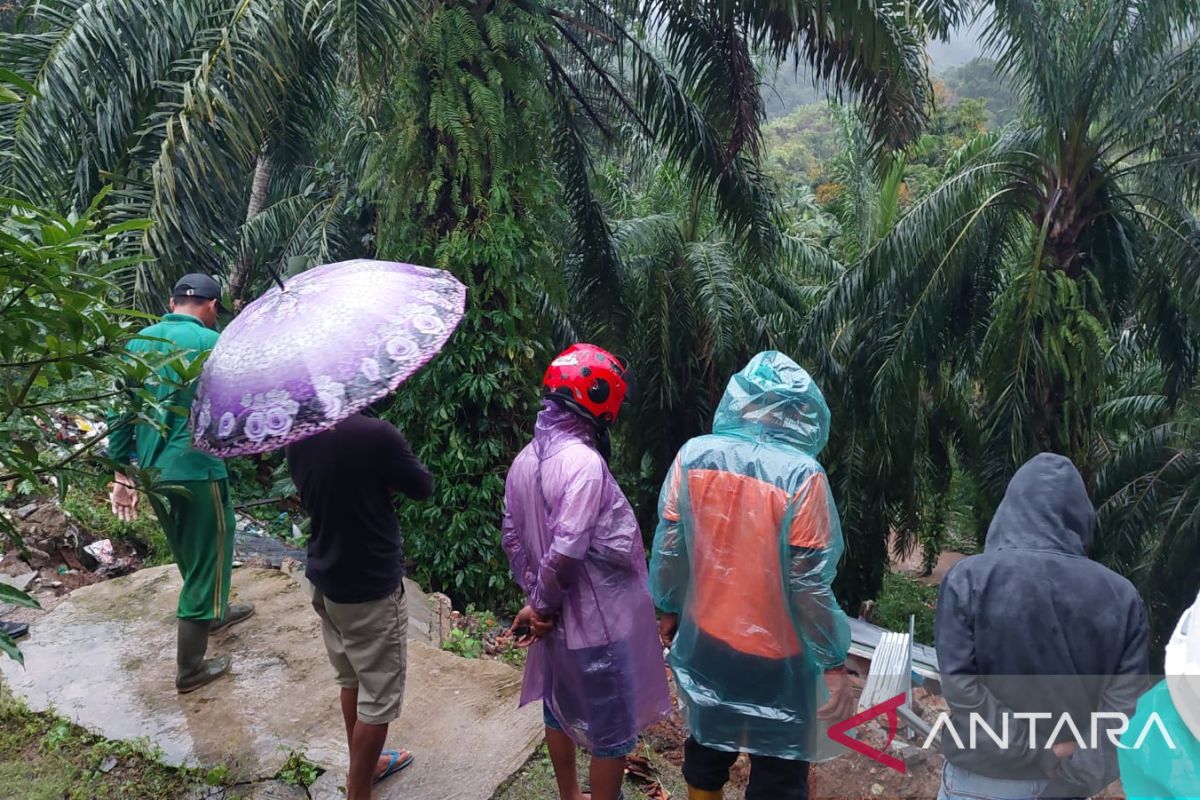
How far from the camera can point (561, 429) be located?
A: 280 centimetres

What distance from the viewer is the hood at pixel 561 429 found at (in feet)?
9.16

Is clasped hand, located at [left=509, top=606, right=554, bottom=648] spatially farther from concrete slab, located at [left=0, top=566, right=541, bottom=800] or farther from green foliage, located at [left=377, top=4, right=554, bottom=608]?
green foliage, located at [left=377, top=4, right=554, bottom=608]

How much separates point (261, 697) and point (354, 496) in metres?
1.60

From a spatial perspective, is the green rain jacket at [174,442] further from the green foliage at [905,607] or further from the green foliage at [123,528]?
the green foliage at [905,607]

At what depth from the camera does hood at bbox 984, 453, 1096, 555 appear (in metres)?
2.47

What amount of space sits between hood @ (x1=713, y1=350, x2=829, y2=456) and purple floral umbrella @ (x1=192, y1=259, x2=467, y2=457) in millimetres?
984

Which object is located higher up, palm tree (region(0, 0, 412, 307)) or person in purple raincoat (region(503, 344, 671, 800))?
palm tree (region(0, 0, 412, 307))

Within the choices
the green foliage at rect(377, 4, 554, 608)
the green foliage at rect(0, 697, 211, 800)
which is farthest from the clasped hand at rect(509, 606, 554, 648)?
the green foliage at rect(377, 4, 554, 608)

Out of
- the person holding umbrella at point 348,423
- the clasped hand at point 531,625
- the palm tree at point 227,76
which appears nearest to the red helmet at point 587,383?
the person holding umbrella at point 348,423

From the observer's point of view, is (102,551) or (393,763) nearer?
(393,763)

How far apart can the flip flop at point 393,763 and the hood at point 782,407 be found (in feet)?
5.80

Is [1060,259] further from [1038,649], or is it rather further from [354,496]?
Answer: [354,496]

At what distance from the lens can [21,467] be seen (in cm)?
193

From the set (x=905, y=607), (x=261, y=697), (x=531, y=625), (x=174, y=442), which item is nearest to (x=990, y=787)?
(x=531, y=625)
